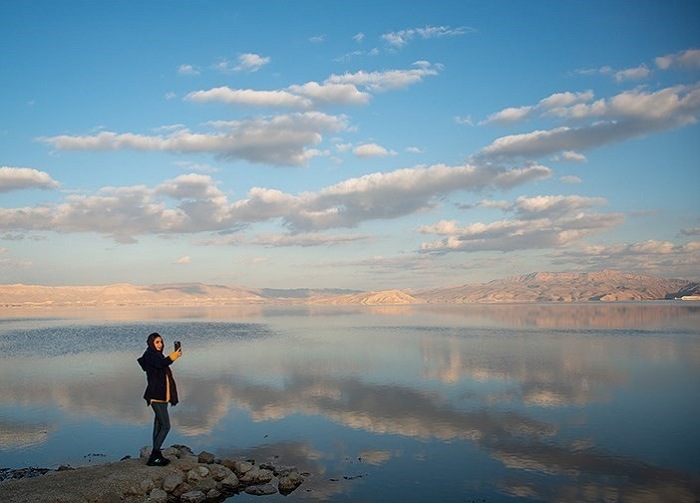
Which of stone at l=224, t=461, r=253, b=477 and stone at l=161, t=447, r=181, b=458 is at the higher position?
stone at l=161, t=447, r=181, b=458

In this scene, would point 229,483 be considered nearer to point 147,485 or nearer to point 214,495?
point 214,495

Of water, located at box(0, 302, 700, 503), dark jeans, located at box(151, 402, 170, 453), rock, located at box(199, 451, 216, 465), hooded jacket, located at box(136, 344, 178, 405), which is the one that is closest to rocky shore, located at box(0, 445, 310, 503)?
rock, located at box(199, 451, 216, 465)

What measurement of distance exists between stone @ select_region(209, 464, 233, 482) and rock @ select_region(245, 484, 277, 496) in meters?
0.80

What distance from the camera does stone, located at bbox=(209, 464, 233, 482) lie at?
15.3 m

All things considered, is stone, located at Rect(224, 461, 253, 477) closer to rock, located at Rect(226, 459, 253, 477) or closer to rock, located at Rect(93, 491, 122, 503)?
rock, located at Rect(226, 459, 253, 477)

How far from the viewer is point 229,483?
49.9 feet

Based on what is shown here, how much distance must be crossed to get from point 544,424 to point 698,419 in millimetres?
7101

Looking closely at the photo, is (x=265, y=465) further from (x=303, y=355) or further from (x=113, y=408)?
(x=303, y=355)

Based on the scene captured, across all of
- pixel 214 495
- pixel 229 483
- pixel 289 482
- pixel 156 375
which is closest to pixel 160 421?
pixel 156 375

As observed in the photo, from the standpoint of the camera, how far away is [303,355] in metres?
48.2

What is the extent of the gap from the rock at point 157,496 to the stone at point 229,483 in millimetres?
1716

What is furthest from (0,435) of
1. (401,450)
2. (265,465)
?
(401,450)

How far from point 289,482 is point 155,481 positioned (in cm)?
377

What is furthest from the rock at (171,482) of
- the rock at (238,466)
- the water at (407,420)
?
the rock at (238,466)
